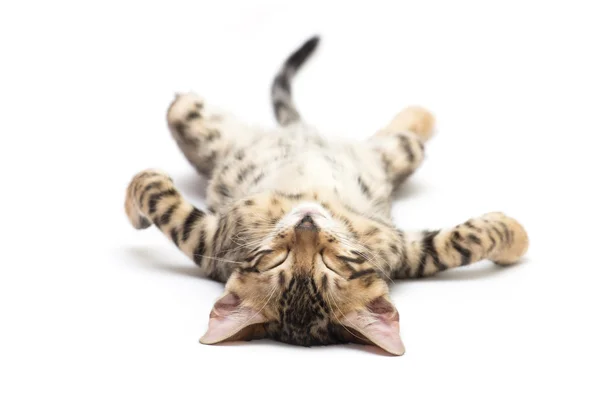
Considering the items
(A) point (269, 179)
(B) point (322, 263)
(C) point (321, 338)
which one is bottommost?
(C) point (321, 338)

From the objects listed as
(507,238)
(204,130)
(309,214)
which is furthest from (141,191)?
(507,238)

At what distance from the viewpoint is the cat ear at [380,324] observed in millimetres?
2893

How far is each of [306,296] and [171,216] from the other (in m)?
0.93

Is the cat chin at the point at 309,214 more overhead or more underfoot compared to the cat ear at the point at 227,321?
more overhead

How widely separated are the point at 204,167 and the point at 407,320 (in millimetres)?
1659

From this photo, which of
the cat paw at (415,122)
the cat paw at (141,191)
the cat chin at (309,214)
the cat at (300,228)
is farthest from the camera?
the cat paw at (415,122)

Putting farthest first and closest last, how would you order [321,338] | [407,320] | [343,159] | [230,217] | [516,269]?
[343,159] → [516,269] → [230,217] → [407,320] → [321,338]

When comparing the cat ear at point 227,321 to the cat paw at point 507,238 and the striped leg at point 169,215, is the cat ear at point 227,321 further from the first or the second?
the cat paw at point 507,238

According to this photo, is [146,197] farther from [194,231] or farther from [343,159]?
[343,159]

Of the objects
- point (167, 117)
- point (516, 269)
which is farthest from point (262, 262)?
point (167, 117)

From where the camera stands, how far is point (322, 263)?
9.98 ft

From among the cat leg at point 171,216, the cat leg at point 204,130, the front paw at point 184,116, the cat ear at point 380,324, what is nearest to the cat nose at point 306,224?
the cat ear at point 380,324

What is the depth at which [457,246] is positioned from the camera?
11.8 ft

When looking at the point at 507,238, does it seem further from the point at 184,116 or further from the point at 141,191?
the point at 184,116
